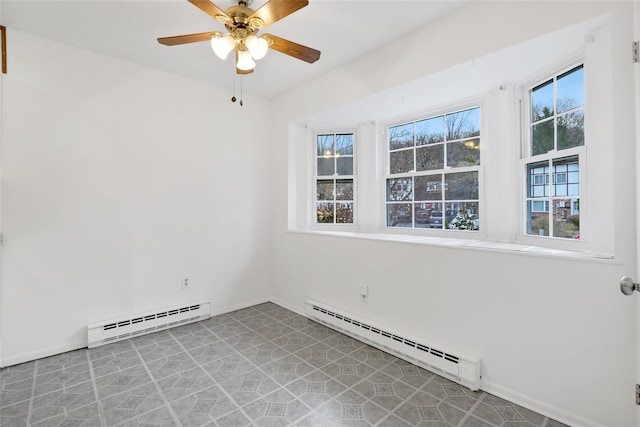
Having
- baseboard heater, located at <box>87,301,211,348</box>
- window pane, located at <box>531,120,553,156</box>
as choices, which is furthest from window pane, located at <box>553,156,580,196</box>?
baseboard heater, located at <box>87,301,211,348</box>

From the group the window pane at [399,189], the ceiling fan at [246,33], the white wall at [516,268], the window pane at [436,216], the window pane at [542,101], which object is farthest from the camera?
the window pane at [399,189]

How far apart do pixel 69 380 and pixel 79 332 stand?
594 mm

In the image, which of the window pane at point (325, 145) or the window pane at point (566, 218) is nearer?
the window pane at point (566, 218)

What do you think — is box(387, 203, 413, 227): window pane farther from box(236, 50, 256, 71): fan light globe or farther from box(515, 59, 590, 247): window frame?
box(236, 50, 256, 71): fan light globe

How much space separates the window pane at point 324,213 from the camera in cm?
373

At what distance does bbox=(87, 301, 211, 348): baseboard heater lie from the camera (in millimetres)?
2639

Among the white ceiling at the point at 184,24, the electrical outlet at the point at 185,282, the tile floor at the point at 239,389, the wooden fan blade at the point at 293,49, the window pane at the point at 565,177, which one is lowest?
the tile floor at the point at 239,389

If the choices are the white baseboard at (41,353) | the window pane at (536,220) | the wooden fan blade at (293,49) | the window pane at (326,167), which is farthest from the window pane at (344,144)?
the white baseboard at (41,353)

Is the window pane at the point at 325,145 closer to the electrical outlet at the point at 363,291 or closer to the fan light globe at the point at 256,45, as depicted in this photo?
the electrical outlet at the point at 363,291

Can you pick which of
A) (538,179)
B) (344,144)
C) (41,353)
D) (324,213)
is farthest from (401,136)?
(41,353)

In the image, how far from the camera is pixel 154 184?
3.01 meters

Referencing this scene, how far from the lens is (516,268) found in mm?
1881

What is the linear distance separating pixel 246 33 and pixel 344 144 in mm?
1985

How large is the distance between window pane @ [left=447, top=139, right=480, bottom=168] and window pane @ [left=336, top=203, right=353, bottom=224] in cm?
124
